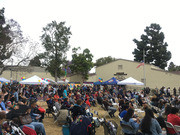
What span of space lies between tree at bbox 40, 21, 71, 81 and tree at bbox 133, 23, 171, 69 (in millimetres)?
24488

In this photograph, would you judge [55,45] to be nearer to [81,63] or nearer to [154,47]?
[81,63]

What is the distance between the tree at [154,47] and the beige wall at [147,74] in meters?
16.0

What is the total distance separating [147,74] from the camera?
33.2m

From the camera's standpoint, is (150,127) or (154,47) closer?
(150,127)

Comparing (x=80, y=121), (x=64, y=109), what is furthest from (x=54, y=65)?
(x=80, y=121)

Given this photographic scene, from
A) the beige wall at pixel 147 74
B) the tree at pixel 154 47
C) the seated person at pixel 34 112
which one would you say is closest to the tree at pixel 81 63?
the beige wall at pixel 147 74

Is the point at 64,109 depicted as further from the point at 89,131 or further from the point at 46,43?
the point at 46,43

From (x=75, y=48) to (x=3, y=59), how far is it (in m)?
22.4

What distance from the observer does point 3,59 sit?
22.7 m

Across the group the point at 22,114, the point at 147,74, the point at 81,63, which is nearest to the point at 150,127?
the point at 22,114

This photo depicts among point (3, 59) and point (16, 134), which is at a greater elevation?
point (3, 59)

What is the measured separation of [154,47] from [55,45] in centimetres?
3000

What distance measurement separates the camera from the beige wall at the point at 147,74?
3040 cm

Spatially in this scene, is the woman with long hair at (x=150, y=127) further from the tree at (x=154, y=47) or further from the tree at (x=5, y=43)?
the tree at (x=154, y=47)
